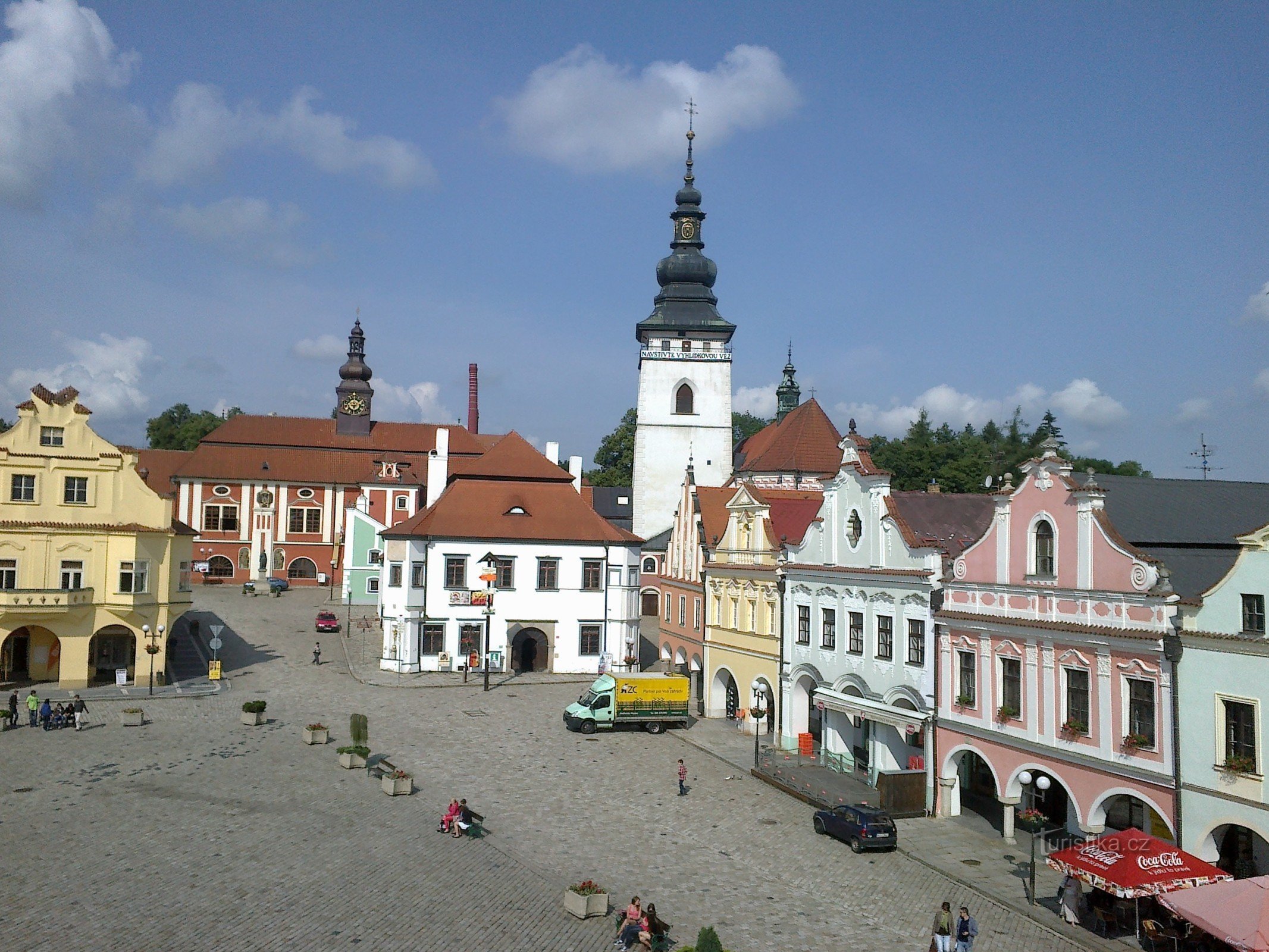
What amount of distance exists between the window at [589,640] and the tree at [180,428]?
77.3 metres

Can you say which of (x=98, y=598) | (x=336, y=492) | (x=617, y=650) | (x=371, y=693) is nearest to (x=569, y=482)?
(x=617, y=650)

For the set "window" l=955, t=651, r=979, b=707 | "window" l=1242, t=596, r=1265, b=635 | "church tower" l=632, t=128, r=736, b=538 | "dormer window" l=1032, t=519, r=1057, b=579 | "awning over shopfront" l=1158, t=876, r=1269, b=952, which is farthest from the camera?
"church tower" l=632, t=128, r=736, b=538

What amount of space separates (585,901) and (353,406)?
263 feet

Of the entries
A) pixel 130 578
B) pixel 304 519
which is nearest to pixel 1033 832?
pixel 130 578

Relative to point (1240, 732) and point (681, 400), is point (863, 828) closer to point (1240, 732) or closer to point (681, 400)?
point (1240, 732)

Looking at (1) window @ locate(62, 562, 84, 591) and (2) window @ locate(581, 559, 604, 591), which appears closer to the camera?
(1) window @ locate(62, 562, 84, 591)

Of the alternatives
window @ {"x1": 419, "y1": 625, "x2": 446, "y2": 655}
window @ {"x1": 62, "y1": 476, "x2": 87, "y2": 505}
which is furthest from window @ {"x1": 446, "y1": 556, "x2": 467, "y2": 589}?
window @ {"x1": 62, "y1": 476, "x2": 87, "y2": 505}

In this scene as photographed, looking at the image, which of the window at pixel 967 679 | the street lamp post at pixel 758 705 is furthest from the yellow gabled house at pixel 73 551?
the window at pixel 967 679

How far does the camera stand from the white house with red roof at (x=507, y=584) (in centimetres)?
4994

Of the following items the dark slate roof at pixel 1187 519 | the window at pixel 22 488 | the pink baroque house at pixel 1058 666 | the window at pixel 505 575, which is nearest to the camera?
the pink baroque house at pixel 1058 666

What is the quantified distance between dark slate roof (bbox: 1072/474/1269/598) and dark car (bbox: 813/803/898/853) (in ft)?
28.4

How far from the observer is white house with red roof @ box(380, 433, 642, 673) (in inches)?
1966

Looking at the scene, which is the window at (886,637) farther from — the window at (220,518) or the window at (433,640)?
the window at (220,518)

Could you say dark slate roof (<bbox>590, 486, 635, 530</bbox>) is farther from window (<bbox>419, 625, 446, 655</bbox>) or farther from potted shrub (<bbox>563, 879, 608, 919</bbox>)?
potted shrub (<bbox>563, 879, 608, 919</bbox>)
